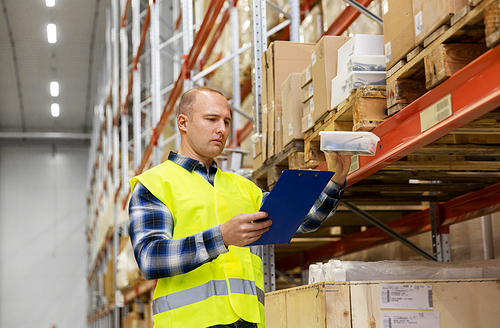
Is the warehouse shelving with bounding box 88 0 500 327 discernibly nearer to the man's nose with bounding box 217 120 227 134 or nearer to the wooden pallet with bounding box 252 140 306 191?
the wooden pallet with bounding box 252 140 306 191

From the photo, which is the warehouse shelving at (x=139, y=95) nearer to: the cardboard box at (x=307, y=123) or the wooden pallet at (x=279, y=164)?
the wooden pallet at (x=279, y=164)

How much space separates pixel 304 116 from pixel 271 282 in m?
1.54

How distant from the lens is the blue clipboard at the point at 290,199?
2.15 metres

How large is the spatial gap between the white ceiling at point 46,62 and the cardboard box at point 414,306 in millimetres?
16187

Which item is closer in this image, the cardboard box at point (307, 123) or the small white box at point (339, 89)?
the small white box at point (339, 89)

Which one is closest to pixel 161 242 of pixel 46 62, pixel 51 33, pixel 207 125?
pixel 207 125

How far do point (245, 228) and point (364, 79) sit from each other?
46.1 inches

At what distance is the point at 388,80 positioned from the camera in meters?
2.75

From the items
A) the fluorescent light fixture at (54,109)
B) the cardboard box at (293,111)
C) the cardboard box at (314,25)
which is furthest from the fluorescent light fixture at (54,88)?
the cardboard box at (293,111)

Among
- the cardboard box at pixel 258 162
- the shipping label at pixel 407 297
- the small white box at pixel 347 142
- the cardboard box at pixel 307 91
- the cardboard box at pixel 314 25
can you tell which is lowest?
the shipping label at pixel 407 297

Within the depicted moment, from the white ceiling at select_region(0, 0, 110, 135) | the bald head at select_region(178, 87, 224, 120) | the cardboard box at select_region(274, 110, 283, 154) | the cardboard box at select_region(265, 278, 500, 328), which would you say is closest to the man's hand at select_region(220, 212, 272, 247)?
the bald head at select_region(178, 87, 224, 120)

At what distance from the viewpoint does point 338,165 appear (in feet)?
8.96

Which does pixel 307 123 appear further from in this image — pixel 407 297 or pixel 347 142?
pixel 407 297

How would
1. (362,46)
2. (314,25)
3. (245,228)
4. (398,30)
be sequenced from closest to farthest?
(245,228) → (398,30) → (362,46) → (314,25)
